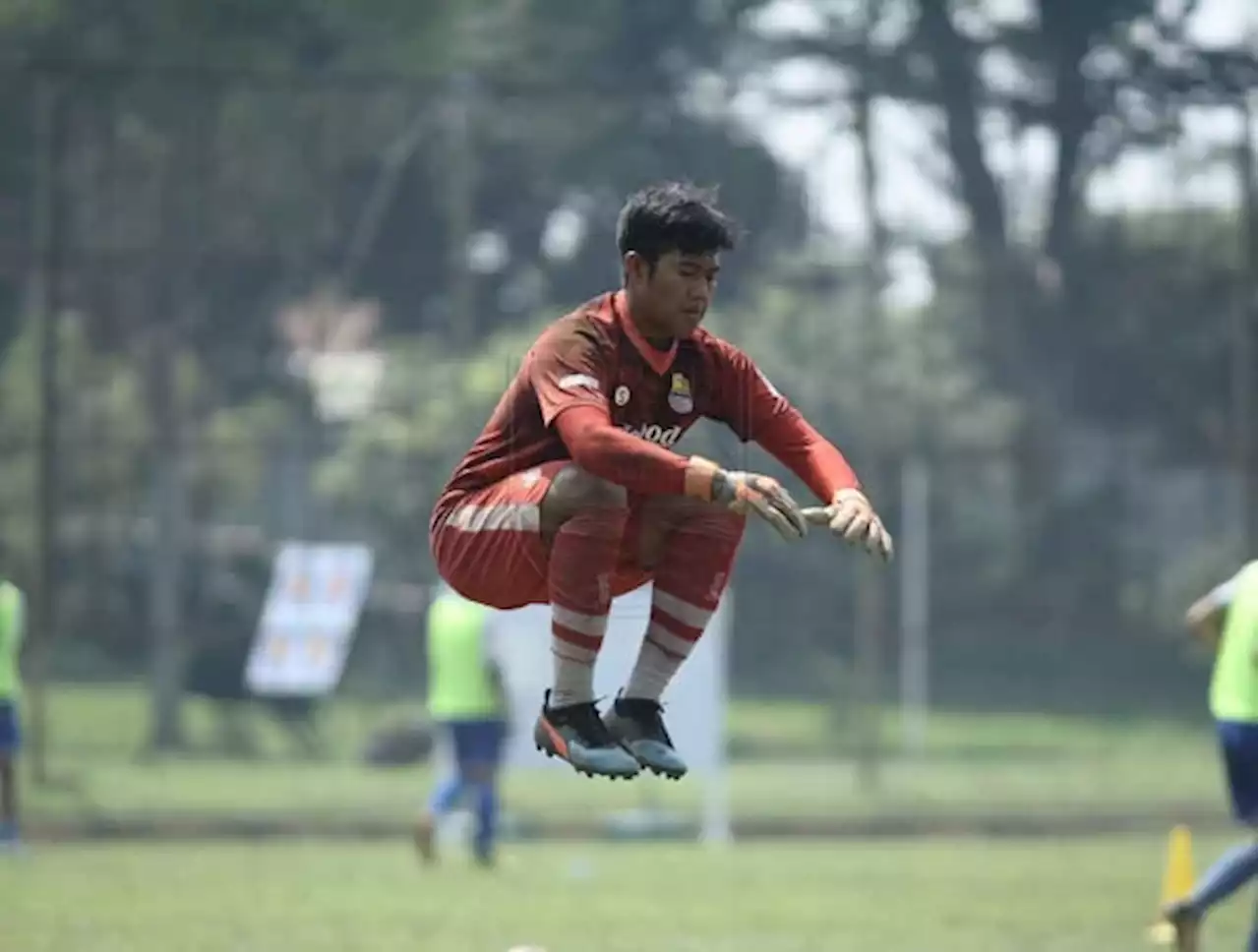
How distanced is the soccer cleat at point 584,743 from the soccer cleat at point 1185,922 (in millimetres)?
5223

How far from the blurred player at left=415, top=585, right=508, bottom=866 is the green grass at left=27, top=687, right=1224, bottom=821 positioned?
3503 millimetres

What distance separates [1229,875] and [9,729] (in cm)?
1055

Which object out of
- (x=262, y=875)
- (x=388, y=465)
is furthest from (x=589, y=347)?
(x=388, y=465)

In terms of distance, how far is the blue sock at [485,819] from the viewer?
1891 cm

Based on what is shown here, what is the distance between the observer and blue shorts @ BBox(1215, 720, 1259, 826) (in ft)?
39.0

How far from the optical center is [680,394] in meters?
7.36

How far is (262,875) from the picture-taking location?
17.6 m

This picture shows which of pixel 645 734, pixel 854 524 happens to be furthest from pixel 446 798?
pixel 854 524

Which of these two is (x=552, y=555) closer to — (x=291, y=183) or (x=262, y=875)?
(x=262, y=875)

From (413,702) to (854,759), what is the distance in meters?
4.00

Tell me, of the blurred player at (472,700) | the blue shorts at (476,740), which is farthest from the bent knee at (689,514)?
the blue shorts at (476,740)

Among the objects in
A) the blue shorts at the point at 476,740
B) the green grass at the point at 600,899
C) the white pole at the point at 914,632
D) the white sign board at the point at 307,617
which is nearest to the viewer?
the green grass at the point at 600,899

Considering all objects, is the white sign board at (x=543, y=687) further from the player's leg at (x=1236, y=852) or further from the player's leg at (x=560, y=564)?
the player's leg at (x=560, y=564)

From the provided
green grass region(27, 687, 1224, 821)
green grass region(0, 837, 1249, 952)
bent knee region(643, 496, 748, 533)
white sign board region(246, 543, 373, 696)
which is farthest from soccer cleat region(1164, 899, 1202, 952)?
white sign board region(246, 543, 373, 696)
